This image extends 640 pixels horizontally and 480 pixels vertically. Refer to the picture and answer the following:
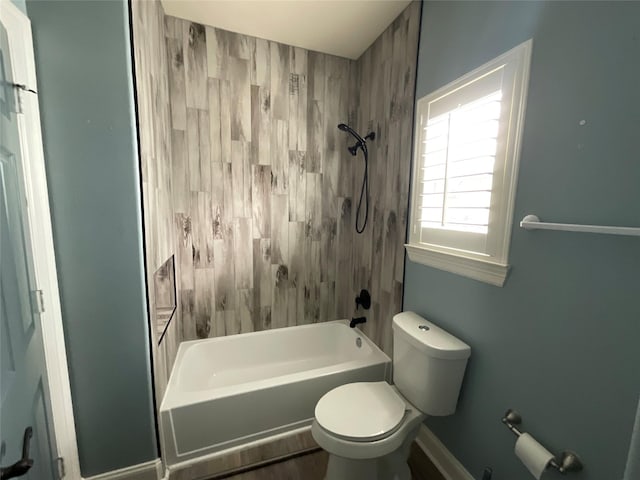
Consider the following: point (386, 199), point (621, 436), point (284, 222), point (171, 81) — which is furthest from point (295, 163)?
point (621, 436)

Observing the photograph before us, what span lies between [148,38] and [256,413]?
210 cm

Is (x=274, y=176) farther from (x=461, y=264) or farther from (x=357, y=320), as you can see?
(x=461, y=264)

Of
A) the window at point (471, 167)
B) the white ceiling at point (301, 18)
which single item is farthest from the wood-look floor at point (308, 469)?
the white ceiling at point (301, 18)

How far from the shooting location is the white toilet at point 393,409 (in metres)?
1.14

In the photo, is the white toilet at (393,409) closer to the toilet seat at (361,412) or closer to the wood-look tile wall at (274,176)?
the toilet seat at (361,412)

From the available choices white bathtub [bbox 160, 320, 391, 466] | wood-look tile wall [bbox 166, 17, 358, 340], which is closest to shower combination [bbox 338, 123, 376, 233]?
wood-look tile wall [bbox 166, 17, 358, 340]

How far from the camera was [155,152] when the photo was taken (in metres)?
1.44

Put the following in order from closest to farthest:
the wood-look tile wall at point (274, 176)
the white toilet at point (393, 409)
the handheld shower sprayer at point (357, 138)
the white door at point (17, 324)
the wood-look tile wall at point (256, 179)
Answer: the white door at point (17, 324) < the white toilet at point (393, 409) < the wood-look tile wall at point (274, 176) < the wood-look tile wall at point (256, 179) < the handheld shower sprayer at point (357, 138)

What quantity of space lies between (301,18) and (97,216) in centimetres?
168

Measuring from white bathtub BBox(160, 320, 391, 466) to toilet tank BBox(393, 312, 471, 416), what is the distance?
53cm

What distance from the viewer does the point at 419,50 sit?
5.01 feet

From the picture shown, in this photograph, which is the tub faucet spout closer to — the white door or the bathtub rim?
the bathtub rim

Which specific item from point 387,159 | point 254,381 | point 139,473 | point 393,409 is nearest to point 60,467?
point 139,473

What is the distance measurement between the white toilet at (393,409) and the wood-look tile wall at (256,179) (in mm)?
1101
